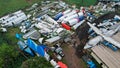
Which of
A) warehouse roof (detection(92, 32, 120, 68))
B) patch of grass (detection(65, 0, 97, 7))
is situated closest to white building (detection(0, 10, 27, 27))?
patch of grass (detection(65, 0, 97, 7))

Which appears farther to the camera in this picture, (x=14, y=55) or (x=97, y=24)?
(x=97, y=24)

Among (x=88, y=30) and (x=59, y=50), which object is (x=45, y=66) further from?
(x=88, y=30)

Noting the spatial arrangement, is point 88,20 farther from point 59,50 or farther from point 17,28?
point 17,28

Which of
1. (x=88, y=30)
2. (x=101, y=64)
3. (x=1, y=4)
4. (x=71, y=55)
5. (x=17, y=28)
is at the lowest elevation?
(x=101, y=64)

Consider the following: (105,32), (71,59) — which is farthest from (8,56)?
(105,32)

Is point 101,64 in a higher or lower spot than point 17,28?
lower

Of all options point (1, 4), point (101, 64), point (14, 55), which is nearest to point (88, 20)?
point (101, 64)

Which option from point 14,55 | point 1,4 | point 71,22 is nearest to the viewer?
point 14,55

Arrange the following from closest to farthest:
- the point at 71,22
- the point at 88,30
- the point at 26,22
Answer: the point at 88,30 < the point at 71,22 < the point at 26,22

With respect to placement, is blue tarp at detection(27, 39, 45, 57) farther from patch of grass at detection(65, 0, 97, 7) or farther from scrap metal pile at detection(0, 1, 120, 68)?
patch of grass at detection(65, 0, 97, 7)
